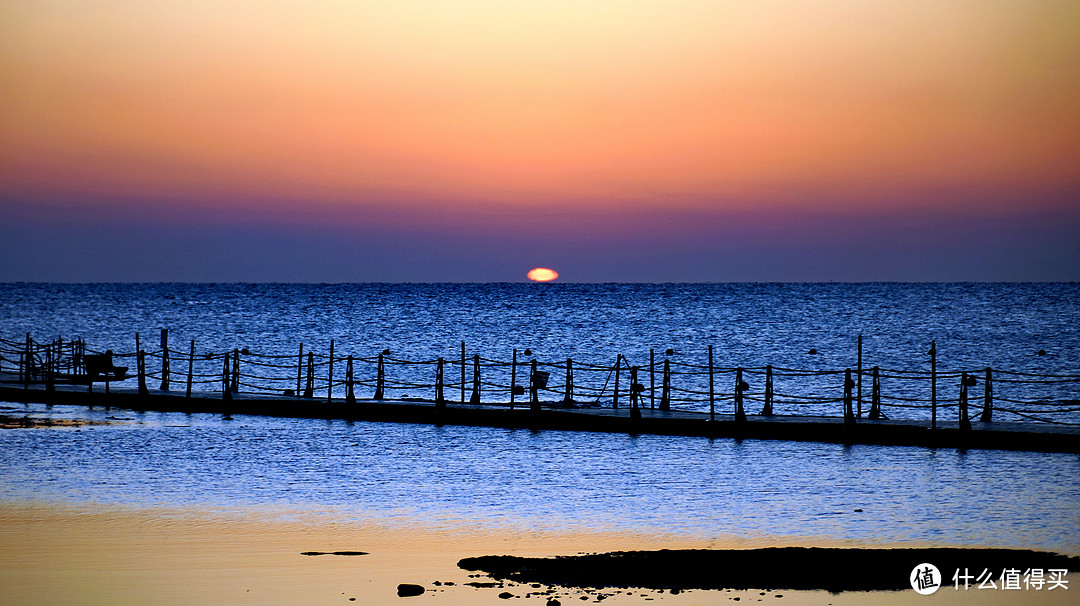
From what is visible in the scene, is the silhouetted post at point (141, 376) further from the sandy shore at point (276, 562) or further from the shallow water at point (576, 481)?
the sandy shore at point (276, 562)

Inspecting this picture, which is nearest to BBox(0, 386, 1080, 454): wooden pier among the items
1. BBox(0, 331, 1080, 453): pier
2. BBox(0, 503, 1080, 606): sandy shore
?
BBox(0, 331, 1080, 453): pier

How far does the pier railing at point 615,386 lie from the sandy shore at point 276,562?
11.8m

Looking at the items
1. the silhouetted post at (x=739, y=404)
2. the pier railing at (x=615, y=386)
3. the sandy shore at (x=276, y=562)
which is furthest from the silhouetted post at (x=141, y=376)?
the silhouetted post at (x=739, y=404)

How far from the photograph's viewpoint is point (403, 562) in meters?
16.6

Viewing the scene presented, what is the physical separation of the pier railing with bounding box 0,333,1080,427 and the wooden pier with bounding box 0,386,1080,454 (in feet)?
1.57

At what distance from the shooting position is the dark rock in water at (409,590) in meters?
14.5

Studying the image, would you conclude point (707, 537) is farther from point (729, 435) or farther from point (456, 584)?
point (729, 435)

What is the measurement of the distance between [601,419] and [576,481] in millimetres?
6562

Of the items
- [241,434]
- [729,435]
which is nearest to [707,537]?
[729,435]

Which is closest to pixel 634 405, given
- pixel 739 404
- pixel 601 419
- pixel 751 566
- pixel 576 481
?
pixel 601 419

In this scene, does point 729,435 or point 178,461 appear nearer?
point 178,461

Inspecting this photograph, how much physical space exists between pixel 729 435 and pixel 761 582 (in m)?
14.7

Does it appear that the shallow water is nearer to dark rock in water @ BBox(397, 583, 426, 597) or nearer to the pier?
the pier

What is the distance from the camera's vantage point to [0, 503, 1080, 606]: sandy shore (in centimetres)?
1438
